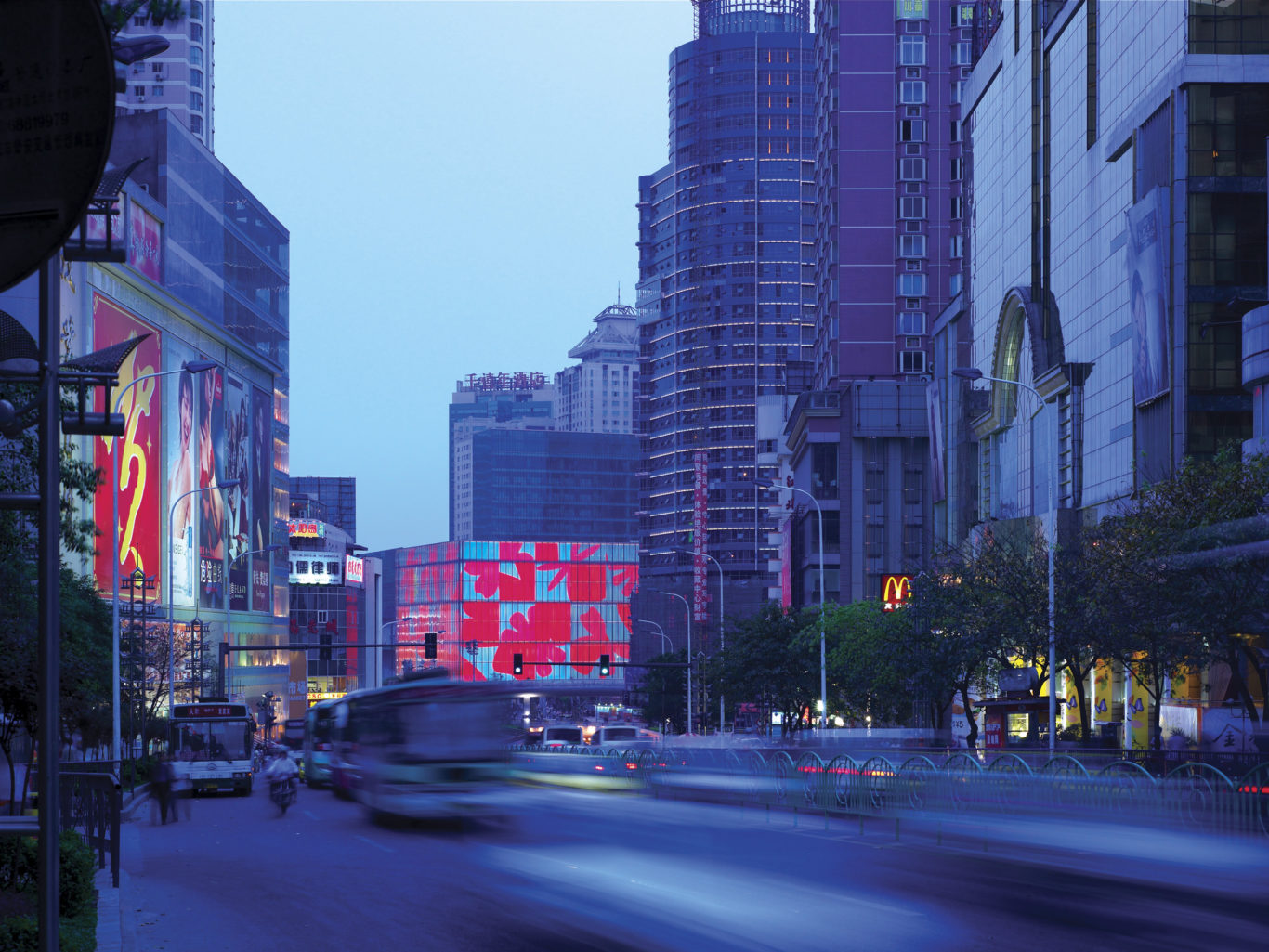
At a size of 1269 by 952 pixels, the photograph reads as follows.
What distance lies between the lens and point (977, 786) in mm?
28219

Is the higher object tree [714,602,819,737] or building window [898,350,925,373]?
building window [898,350,925,373]

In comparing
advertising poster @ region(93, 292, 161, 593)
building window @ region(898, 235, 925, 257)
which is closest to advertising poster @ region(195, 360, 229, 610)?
advertising poster @ region(93, 292, 161, 593)

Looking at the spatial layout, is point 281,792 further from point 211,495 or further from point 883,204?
point 883,204

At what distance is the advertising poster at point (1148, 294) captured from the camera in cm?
5997

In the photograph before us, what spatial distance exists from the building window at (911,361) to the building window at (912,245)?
8014mm

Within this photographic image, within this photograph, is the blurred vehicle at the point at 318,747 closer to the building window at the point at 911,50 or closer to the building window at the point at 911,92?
the building window at the point at 911,92

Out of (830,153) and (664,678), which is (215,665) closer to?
(664,678)

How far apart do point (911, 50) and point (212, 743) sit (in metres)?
96.0

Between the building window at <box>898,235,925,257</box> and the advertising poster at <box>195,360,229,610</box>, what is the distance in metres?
56.5

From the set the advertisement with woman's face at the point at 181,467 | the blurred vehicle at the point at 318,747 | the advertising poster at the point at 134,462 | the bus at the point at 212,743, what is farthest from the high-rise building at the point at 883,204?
the bus at the point at 212,743

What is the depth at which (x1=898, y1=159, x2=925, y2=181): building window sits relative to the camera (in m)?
126

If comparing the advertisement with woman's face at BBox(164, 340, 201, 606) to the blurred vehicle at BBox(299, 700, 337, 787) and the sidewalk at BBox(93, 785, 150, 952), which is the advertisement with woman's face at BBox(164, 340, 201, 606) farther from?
the sidewalk at BBox(93, 785, 150, 952)

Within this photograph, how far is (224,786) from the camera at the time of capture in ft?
166

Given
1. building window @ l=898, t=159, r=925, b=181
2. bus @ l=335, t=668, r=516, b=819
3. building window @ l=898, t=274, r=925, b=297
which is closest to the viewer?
bus @ l=335, t=668, r=516, b=819
